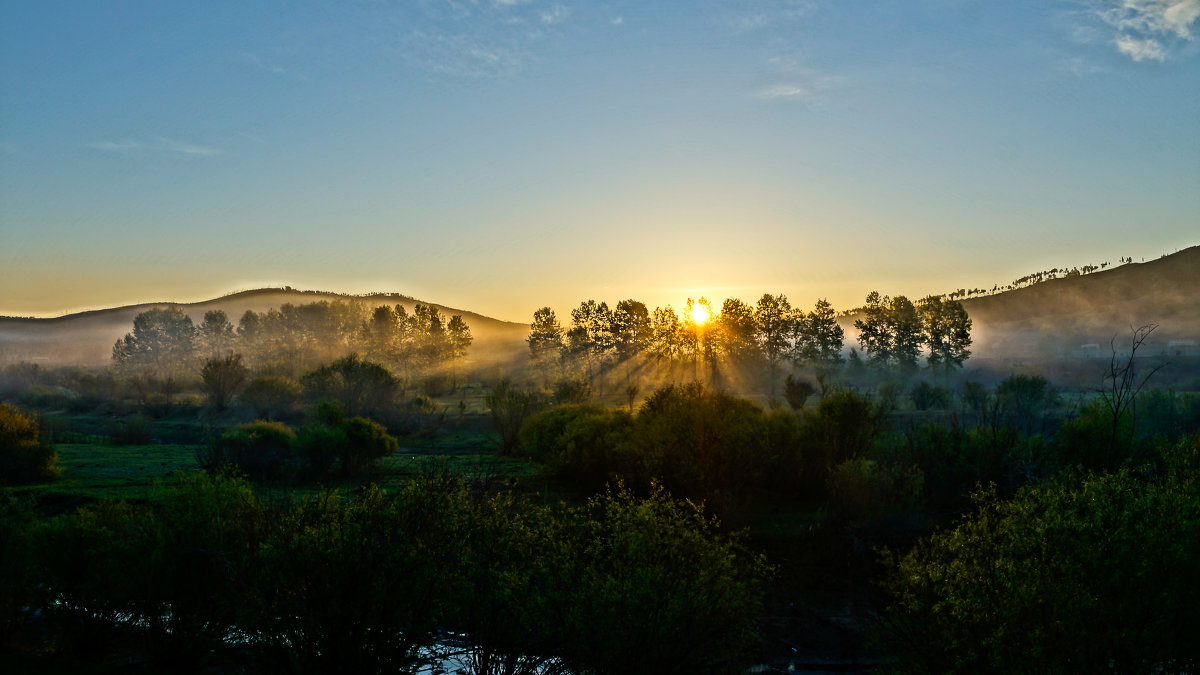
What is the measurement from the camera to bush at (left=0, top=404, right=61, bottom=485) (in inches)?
2044

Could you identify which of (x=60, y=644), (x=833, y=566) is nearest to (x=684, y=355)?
(x=833, y=566)

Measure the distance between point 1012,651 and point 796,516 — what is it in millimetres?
26283

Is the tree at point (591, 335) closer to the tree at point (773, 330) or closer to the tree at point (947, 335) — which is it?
the tree at point (773, 330)

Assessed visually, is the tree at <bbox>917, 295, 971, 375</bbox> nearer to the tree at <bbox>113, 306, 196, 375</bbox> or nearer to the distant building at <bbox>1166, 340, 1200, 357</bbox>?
the distant building at <bbox>1166, 340, 1200, 357</bbox>

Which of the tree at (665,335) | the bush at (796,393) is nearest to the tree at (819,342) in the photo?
the tree at (665,335)

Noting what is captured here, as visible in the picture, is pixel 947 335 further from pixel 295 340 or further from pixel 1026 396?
pixel 295 340

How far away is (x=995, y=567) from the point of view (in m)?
22.8

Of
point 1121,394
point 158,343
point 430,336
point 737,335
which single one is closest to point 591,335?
point 737,335

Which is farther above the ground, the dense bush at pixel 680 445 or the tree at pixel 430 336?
the tree at pixel 430 336

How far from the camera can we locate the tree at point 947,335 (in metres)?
135

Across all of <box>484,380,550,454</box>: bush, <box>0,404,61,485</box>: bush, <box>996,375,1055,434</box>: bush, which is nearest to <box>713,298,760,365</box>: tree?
<box>996,375,1055,434</box>: bush

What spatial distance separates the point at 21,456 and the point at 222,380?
53.3 metres

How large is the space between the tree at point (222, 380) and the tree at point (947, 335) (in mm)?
104814

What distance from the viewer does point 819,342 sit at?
13725 centimetres
